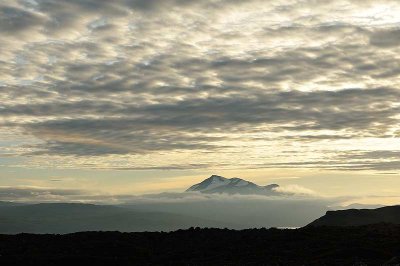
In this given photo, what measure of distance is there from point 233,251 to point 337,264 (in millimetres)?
15679

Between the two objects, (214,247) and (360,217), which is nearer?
(214,247)

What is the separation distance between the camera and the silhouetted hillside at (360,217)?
444 feet

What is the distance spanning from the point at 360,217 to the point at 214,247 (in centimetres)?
8623

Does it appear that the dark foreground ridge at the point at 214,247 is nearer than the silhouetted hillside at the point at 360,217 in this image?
Yes

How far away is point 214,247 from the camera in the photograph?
65.1 m

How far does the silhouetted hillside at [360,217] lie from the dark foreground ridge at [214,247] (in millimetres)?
58397

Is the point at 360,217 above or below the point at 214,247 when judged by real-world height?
above

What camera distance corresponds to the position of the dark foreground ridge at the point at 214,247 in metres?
55.5

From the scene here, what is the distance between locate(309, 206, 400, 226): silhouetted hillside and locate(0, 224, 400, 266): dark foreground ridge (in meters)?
58.4

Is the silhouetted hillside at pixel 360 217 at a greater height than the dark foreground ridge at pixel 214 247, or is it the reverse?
the silhouetted hillside at pixel 360 217

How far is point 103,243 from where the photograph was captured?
6669 cm

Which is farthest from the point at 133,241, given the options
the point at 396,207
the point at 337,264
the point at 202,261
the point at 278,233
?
the point at 396,207

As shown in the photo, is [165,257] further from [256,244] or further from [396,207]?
[396,207]

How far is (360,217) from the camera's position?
139 m
